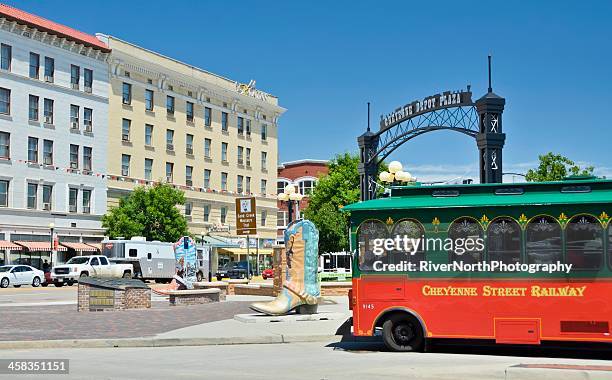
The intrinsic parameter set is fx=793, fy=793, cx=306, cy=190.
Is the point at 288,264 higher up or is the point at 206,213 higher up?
the point at 206,213

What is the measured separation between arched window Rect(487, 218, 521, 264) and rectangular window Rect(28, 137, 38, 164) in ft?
157

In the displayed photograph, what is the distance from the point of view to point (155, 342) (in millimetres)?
16641

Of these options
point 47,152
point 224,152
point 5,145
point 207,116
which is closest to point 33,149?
point 47,152

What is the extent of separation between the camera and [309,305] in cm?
2106

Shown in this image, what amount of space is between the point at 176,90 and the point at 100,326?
52.0 meters

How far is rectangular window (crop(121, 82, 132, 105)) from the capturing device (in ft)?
211

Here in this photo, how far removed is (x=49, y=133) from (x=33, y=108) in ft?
7.10

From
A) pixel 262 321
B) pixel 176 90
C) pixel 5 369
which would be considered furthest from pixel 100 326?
pixel 176 90

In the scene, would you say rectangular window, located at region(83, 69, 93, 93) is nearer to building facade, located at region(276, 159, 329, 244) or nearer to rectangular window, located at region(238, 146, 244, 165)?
rectangular window, located at region(238, 146, 244, 165)

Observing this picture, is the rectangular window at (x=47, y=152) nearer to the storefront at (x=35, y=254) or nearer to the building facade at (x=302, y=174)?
the storefront at (x=35, y=254)

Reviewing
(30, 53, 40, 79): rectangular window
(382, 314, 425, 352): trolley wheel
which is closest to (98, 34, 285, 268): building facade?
(30, 53, 40, 79): rectangular window

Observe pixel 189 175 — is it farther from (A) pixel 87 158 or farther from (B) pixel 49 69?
(B) pixel 49 69

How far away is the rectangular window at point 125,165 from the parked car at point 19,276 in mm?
15574

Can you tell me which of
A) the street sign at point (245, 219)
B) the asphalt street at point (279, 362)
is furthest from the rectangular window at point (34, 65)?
the asphalt street at point (279, 362)
